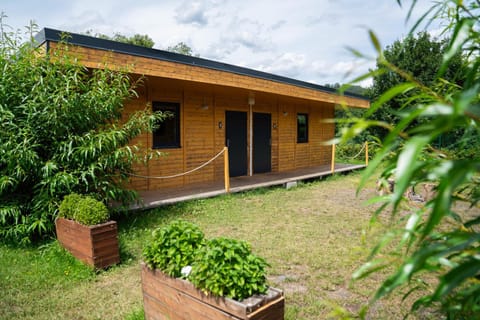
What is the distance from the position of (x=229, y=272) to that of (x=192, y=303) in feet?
1.22

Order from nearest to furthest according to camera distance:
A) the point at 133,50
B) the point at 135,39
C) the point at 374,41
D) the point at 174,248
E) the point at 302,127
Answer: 1. the point at 374,41
2. the point at 174,248
3. the point at 133,50
4. the point at 302,127
5. the point at 135,39

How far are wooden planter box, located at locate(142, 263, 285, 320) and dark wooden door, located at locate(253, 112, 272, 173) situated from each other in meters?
7.51

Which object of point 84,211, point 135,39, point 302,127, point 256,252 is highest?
point 135,39

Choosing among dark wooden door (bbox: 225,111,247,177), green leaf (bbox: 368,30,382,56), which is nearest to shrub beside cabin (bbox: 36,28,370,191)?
dark wooden door (bbox: 225,111,247,177)

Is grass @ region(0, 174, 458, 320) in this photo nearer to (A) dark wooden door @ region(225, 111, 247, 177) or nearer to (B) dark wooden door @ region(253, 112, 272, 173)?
(A) dark wooden door @ region(225, 111, 247, 177)

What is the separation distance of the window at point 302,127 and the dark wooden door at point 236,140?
119 inches

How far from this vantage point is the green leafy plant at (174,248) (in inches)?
81.6

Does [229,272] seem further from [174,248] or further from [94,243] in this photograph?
[94,243]

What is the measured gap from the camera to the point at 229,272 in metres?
1.73

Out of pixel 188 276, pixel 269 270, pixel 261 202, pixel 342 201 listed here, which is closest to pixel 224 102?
pixel 261 202

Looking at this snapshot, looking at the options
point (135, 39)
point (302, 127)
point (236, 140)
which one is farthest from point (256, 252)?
point (135, 39)

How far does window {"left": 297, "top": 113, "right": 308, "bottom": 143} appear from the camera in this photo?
11.5 m

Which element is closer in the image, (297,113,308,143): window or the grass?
the grass

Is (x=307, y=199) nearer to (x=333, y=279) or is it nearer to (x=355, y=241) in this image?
(x=355, y=241)
